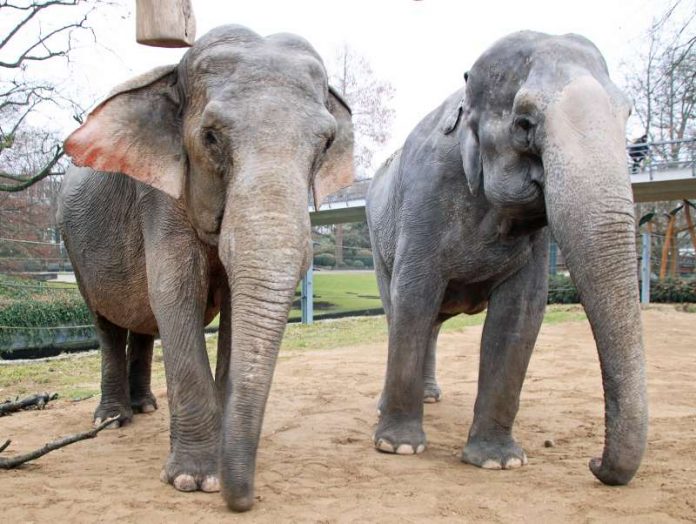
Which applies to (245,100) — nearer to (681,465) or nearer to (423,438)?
(423,438)

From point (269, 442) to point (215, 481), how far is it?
1288mm

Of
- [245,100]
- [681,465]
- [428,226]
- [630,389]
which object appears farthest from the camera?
[428,226]

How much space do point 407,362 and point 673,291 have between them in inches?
747

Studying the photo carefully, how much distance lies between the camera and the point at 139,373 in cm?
646

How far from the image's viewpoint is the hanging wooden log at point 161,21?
385 centimetres

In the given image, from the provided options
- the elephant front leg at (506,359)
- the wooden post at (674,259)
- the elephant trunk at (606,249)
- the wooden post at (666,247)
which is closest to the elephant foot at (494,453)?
the elephant front leg at (506,359)

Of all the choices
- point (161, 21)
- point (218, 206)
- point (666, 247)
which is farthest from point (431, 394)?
point (666, 247)

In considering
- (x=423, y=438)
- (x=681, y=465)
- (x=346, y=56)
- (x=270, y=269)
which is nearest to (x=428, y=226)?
(x=423, y=438)

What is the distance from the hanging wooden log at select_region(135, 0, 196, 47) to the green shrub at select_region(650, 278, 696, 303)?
20.5 meters

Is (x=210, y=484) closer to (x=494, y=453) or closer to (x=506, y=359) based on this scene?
(x=494, y=453)

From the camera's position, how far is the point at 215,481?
12.7 feet

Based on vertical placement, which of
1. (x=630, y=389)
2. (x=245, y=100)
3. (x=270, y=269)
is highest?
(x=245, y=100)

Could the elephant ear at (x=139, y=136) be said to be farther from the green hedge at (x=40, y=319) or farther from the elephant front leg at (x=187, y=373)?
the green hedge at (x=40, y=319)

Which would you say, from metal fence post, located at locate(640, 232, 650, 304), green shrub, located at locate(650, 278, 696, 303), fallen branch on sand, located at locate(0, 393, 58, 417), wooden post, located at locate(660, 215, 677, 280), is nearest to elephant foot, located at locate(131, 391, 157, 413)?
fallen branch on sand, located at locate(0, 393, 58, 417)
